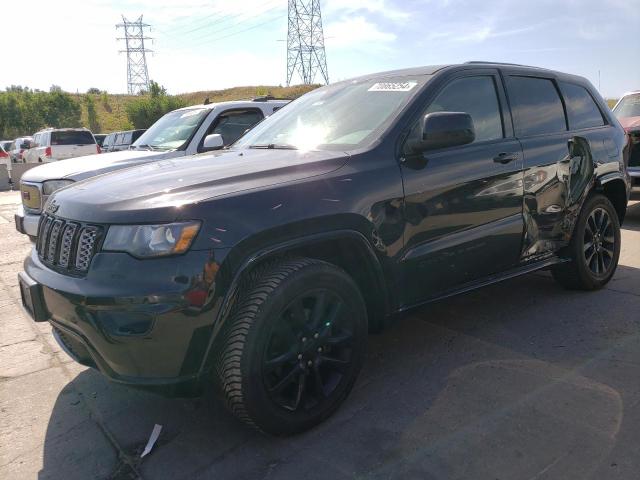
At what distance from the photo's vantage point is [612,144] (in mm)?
4637

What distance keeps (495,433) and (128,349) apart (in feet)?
5.68

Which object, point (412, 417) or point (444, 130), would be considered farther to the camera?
point (444, 130)

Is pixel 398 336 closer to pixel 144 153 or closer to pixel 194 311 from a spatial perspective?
pixel 194 311

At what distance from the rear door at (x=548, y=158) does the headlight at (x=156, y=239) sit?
243 centimetres

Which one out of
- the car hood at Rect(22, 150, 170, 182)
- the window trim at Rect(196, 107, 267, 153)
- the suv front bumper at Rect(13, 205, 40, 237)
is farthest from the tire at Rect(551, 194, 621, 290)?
the suv front bumper at Rect(13, 205, 40, 237)

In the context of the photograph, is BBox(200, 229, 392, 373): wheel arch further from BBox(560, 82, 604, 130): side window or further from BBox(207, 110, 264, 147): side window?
BBox(207, 110, 264, 147): side window

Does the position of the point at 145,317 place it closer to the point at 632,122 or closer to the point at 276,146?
the point at 276,146

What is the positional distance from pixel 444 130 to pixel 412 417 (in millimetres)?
1525

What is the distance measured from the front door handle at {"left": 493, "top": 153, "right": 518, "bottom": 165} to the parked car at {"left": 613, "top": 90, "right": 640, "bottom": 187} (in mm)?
5266

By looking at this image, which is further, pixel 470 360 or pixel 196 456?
pixel 470 360

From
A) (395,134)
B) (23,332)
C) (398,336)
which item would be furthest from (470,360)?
(23,332)

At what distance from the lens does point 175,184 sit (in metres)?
2.63

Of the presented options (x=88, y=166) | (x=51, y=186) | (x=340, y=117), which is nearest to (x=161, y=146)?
(x=88, y=166)

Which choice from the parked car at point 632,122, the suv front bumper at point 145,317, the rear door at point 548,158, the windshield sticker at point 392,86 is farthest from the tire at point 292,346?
the parked car at point 632,122
